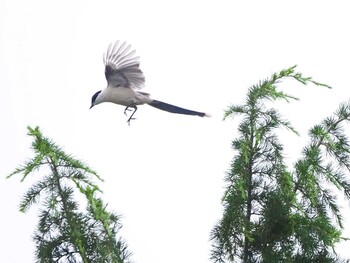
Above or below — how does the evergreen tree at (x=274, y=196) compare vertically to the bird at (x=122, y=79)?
below

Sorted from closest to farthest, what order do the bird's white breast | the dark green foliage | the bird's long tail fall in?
1. the dark green foliage
2. the bird's long tail
3. the bird's white breast

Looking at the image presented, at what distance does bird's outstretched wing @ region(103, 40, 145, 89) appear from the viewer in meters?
7.03

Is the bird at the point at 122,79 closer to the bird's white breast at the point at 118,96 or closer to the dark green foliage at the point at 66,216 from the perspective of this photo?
the bird's white breast at the point at 118,96

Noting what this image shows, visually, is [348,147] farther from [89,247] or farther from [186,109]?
[186,109]

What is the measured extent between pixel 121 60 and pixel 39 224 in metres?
3.47

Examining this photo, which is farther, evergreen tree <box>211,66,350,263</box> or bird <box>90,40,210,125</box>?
bird <box>90,40,210,125</box>

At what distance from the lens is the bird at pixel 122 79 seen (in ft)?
22.9

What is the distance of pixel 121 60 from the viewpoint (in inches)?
277

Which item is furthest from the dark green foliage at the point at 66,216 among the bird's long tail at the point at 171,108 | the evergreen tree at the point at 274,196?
the bird's long tail at the point at 171,108

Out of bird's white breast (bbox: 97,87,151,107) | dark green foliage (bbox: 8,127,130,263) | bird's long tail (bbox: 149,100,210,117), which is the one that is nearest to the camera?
dark green foliage (bbox: 8,127,130,263)

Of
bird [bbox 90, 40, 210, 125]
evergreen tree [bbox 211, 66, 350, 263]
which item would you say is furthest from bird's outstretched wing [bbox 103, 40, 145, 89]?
evergreen tree [bbox 211, 66, 350, 263]

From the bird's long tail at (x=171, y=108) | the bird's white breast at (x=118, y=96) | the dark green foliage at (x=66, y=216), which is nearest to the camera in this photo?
the dark green foliage at (x=66, y=216)

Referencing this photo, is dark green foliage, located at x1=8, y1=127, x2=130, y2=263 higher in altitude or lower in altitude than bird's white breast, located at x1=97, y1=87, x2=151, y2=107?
lower

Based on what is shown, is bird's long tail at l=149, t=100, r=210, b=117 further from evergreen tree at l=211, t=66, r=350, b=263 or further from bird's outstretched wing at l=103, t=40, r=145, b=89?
evergreen tree at l=211, t=66, r=350, b=263
